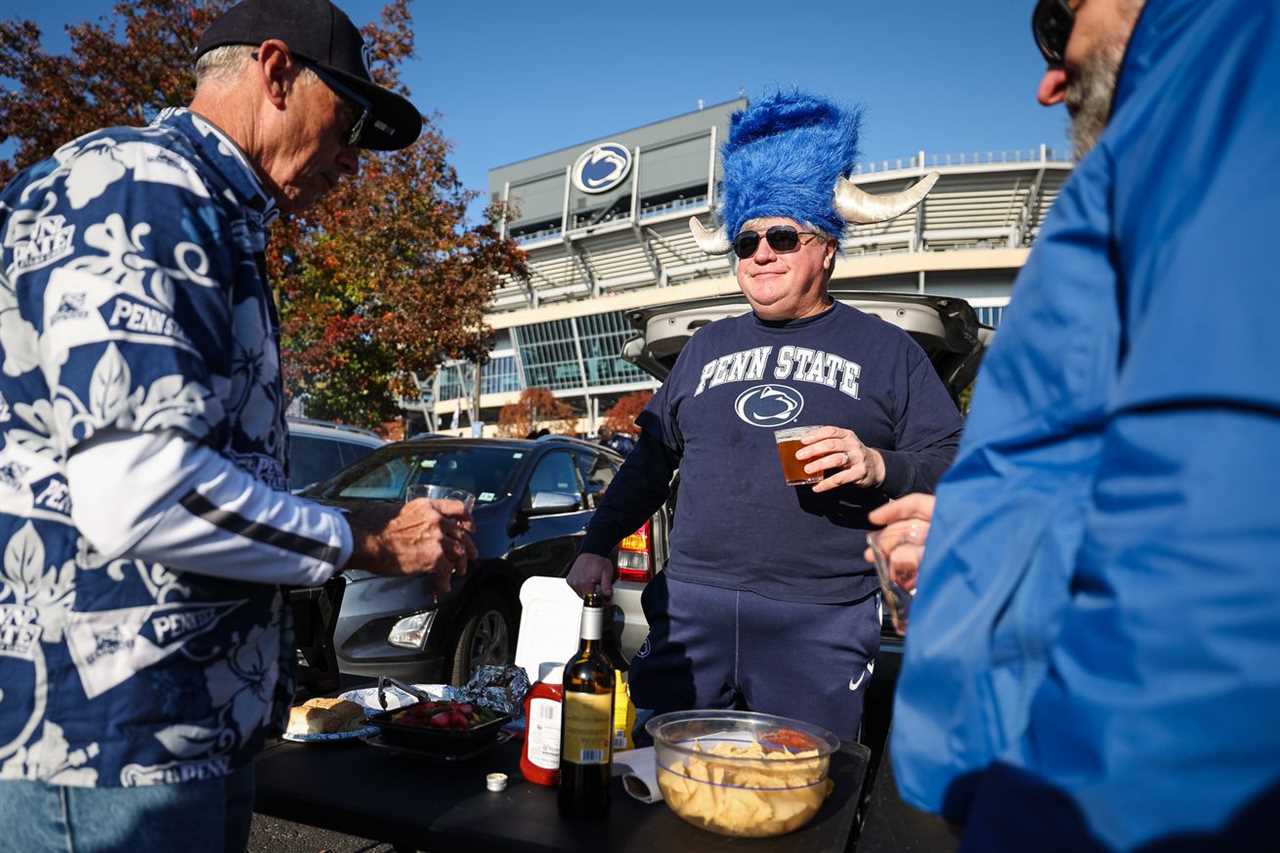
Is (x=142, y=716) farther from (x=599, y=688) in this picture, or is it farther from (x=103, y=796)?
(x=599, y=688)

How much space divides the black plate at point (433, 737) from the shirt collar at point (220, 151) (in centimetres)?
122

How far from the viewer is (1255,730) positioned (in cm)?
67

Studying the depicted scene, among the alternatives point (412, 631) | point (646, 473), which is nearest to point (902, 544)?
point (646, 473)

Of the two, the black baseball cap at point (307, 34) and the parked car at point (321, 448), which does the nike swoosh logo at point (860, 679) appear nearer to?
the black baseball cap at point (307, 34)

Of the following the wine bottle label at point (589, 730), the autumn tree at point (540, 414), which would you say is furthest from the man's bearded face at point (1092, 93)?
the autumn tree at point (540, 414)

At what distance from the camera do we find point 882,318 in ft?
11.2

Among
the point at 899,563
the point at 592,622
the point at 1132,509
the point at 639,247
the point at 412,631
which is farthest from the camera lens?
the point at 639,247

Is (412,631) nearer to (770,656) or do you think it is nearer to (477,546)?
(477,546)

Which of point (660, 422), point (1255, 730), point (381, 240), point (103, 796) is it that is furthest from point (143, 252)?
point (381, 240)

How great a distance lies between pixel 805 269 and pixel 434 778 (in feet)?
6.43

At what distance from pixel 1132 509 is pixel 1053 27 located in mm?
678

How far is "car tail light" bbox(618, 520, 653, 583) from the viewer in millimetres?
4488

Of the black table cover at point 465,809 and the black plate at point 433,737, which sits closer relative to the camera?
the black table cover at point 465,809

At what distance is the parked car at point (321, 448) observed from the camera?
292 inches
